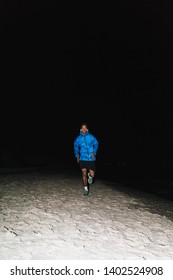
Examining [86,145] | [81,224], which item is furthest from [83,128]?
[81,224]

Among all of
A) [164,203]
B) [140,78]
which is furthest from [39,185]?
[140,78]

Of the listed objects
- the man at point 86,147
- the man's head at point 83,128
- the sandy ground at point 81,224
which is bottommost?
the sandy ground at point 81,224

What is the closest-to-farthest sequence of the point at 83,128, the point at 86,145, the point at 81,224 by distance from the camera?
the point at 81,224 < the point at 83,128 < the point at 86,145

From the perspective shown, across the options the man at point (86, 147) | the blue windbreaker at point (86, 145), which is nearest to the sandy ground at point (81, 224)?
the man at point (86, 147)

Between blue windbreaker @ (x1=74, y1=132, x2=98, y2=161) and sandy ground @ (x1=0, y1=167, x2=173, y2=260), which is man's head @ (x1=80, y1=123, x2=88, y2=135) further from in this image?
sandy ground @ (x1=0, y1=167, x2=173, y2=260)

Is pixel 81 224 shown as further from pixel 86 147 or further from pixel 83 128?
pixel 83 128

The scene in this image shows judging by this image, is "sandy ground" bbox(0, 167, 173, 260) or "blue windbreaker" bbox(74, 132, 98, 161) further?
"blue windbreaker" bbox(74, 132, 98, 161)

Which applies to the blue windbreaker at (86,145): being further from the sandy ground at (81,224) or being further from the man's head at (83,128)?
the sandy ground at (81,224)

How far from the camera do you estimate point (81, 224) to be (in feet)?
21.0

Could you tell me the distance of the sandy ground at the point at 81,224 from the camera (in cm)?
495

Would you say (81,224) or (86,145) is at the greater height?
(86,145)

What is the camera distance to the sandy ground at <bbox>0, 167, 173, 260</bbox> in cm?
495

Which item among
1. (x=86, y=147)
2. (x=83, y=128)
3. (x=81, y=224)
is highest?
(x=83, y=128)

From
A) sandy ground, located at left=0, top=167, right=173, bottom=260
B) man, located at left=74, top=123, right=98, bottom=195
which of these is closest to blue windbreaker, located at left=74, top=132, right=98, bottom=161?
man, located at left=74, top=123, right=98, bottom=195
